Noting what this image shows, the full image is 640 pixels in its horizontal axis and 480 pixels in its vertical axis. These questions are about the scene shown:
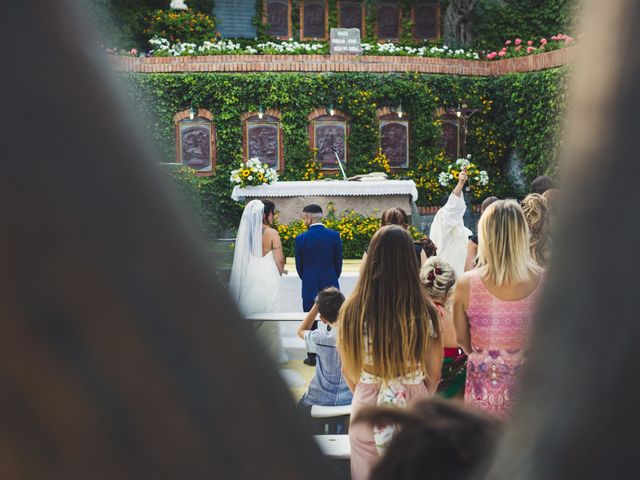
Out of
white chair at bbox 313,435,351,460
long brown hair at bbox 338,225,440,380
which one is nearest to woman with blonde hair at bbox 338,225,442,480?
long brown hair at bbox 338,225,440,380

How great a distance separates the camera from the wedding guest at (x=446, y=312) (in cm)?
400

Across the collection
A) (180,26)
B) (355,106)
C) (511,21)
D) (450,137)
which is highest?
(511,21)

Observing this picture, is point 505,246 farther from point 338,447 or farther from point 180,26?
point 180,26

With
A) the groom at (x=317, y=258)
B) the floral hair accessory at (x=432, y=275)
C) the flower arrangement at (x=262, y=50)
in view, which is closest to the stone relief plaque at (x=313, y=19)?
the flower arrangement at (x=262, y=50)

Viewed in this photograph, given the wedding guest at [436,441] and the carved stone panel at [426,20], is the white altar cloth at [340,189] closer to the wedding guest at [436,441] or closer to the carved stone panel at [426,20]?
the carved stone panel at [426,20]

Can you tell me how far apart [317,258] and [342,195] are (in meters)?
7.42

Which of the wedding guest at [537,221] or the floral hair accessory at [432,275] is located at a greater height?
the wedding guest at [537,221]

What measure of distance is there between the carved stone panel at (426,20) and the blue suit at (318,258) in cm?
1792

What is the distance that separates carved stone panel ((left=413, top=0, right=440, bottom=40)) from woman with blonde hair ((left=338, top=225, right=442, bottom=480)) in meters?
21.5

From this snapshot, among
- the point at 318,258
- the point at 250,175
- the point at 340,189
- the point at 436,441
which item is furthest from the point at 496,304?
the point at 340,189

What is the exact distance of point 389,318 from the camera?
3043mm

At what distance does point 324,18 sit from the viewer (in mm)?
23141

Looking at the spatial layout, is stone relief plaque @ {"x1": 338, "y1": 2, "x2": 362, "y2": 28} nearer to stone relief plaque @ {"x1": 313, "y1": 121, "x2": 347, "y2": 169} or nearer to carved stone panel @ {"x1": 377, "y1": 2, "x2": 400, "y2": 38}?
carved stone panel @ {"x1": 377, "y1": 2, "x2": 400, "y2": 38}

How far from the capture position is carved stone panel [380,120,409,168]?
18.7 m
